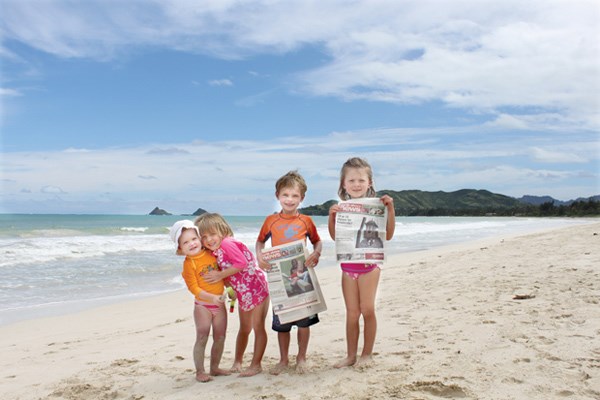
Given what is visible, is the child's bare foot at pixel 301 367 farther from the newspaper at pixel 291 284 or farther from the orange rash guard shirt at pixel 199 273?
the orange rash guard shirt at pixel 199 273

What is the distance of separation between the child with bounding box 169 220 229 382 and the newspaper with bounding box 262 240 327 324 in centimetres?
44

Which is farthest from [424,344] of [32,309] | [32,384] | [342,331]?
[32,309]

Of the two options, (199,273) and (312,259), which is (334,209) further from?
(199,273)

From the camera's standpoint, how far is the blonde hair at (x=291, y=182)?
13.5 feet

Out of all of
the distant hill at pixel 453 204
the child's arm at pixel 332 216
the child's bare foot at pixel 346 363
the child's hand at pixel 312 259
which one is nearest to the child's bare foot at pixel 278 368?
the child's bare foot at pixel 346 363

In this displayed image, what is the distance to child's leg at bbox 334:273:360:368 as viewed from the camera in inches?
163

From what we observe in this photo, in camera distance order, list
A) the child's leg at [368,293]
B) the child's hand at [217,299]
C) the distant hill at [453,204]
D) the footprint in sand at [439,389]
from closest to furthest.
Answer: the footprint in sand at [439,389]
the child's hand at [217,299]
the child's leg at [368,293]
the distant hill at [453,204]

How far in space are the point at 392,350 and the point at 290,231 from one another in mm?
1451

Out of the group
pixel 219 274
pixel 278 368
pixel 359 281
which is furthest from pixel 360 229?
pixel 278 368

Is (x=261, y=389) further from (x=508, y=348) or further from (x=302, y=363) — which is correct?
(x=508, y=348)

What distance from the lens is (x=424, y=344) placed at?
461 centimetres

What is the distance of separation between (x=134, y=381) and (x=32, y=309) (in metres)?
4.63

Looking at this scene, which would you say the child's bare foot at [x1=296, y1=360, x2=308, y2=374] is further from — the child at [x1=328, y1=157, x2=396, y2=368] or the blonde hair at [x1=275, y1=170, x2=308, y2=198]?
the blonde hair at [x1=275, y1=170, x2=308, y2=198]

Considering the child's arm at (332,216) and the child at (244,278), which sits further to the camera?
the child's arm at (332,216)
